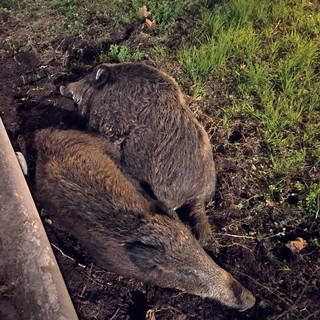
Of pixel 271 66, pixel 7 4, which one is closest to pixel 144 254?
pixel 271 66

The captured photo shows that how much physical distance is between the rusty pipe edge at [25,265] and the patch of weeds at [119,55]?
6.35 feet

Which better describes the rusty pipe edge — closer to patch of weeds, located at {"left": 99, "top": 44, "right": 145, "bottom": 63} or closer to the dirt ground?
the dirt ground

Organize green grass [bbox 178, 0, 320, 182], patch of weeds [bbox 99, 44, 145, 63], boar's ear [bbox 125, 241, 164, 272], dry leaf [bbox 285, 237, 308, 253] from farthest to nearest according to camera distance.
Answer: patch of weeds [bbox 99, 44, 145, 63]
green grass [bbox 178, 0, 320, 182]
dry leaf [bbox 285, 237, 308, 253]
boar's ear [bbox 125, 241, 164, 272]

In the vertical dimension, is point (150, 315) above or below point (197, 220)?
below

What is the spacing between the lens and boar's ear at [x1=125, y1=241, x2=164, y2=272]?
3465 mm

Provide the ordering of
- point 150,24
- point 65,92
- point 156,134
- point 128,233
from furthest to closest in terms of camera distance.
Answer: point 150,24
point 65,92
point 156,134
point 128,233

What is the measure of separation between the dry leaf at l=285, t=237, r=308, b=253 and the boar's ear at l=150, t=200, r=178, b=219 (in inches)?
39.3

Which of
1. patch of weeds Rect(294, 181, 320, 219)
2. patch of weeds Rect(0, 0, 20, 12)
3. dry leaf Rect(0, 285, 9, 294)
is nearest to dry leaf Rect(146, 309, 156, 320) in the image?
dry leaf Rect(0, 285, 9, 294)

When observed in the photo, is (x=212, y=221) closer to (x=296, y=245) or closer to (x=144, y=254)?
(x=296, y=245)

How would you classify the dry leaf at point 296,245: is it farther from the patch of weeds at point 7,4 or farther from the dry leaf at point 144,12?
the patch of weeds at point 7,4

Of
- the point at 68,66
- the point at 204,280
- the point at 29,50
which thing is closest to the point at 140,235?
the point at 204,280

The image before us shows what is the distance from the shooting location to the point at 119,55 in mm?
5188

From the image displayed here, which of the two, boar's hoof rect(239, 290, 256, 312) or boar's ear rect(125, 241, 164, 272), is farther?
boar's hoof rect(239, 290, 256, 312)

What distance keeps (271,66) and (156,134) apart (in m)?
1.82
